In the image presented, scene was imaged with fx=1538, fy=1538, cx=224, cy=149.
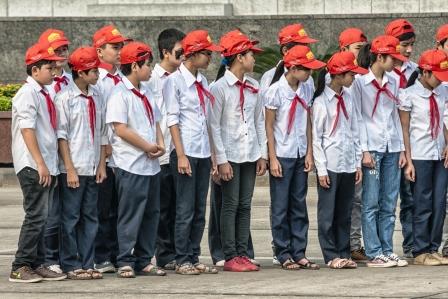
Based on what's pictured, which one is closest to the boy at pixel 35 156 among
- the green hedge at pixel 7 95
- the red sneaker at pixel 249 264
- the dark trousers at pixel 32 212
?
the dark trousers at pixel 32 212

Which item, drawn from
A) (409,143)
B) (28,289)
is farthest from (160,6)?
(28,289)

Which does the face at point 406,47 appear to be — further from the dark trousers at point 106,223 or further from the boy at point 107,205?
the dark trousers at point 106,223

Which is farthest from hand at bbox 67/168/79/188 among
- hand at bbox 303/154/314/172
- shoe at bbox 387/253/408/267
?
shoe at bbox 387/253/408/267

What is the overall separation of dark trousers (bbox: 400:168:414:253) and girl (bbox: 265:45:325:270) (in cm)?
108

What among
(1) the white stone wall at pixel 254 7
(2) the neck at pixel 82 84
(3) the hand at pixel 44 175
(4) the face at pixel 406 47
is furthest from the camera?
(1) the white stone wall at pixel 254 7

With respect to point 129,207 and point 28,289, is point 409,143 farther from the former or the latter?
point 28,289

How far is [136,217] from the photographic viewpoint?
1134 centimetres

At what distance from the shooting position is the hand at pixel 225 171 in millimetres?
11766

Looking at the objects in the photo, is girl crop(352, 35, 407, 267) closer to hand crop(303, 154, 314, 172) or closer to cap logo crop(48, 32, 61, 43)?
hand crop(303, 154, 314, 172)

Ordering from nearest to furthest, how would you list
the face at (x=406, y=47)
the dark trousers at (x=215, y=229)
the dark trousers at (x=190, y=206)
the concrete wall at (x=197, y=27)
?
the dark trousers at (x=190, y=206)
the dark trousers at (x=215, y=229)
the face at (x=406, y=47)
the concrete wall at (x=197, y=27)

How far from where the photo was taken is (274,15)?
2369cm

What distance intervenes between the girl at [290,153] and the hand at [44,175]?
192 centimetres

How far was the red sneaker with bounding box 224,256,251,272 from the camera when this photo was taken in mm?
11727

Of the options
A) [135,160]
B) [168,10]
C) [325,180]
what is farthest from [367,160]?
[168,10]
